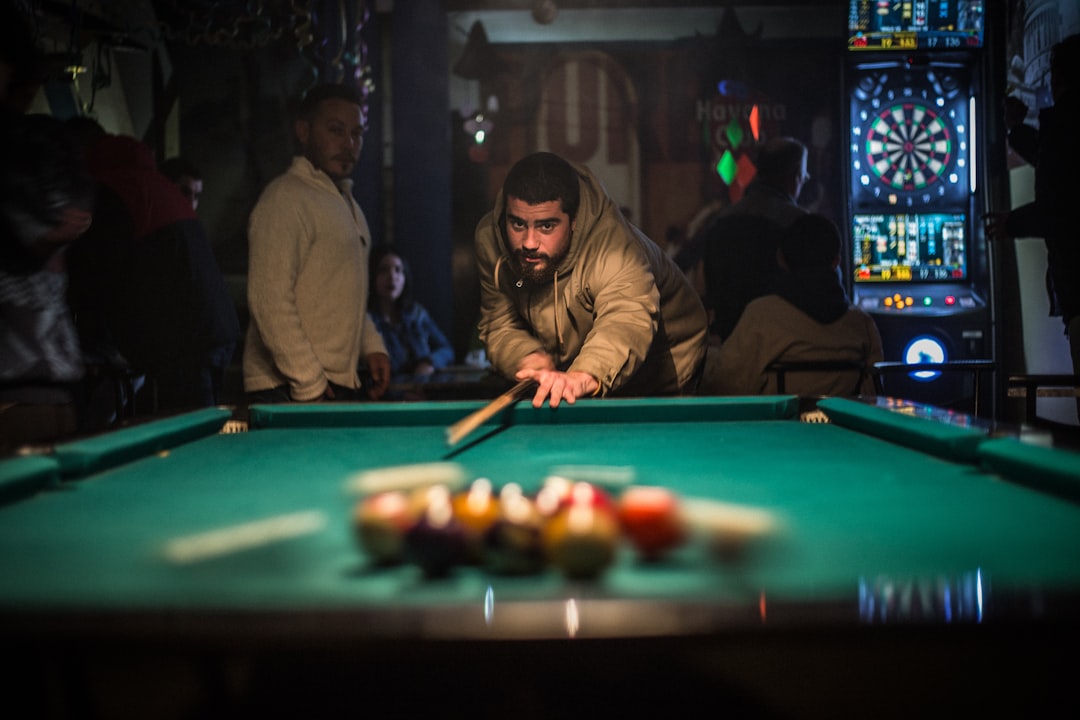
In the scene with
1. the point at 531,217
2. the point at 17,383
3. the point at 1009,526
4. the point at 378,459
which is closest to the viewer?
the point at 1009,526

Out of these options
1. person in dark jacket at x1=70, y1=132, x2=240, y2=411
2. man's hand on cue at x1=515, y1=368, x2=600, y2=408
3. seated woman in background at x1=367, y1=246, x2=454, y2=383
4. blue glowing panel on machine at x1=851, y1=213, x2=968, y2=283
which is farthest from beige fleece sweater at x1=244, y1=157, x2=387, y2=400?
blue glowing panel on machine at x1=851, y1=213, x2=968, y2=283

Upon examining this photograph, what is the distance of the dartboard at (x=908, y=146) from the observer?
480 cm

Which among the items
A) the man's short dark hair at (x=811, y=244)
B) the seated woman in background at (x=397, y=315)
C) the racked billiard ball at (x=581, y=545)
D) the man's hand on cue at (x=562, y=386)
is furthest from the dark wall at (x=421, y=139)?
the racked billiard ball at (x=581, y=545)

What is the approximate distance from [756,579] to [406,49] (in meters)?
5.39

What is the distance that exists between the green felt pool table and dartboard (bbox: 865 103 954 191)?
162 inches

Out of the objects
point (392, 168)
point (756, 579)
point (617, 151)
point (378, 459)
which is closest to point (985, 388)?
point (617, 151)

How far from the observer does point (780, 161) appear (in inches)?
163

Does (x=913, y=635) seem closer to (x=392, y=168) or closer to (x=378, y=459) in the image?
(x=378, y=459)

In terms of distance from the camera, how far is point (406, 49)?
5566 mm

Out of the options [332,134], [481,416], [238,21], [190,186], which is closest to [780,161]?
[332,134]

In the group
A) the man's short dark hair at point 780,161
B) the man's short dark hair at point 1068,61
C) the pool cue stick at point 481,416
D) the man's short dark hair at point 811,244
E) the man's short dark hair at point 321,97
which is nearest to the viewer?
the pool cue stick at point 481,416

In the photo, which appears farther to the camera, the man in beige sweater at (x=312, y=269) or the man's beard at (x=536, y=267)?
the man in beige sweater at (x=312, y=269)

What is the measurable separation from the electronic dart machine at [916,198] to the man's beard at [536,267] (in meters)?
2.73

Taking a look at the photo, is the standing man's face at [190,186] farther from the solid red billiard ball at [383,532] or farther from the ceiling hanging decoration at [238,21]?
the solid red billiard ball at [383,532]
